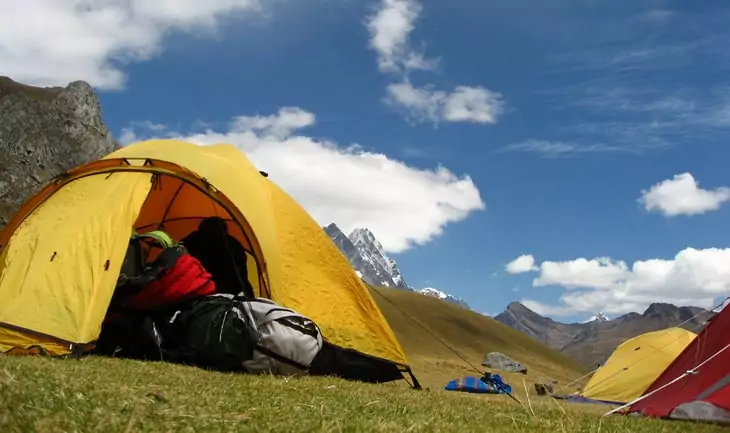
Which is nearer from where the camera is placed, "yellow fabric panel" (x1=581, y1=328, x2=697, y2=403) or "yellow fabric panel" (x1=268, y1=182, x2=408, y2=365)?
"yellow fabric panel" (x1=268, y1=182, x2=408, y2=365)

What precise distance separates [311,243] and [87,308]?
4984 mm

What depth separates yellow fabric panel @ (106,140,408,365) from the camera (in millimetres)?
13945

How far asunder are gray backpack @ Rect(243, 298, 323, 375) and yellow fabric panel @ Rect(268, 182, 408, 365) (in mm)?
1574

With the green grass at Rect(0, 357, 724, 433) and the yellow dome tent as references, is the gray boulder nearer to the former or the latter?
the yellow dome tent

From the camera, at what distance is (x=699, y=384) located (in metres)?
11.2

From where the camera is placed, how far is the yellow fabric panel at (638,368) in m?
24.6

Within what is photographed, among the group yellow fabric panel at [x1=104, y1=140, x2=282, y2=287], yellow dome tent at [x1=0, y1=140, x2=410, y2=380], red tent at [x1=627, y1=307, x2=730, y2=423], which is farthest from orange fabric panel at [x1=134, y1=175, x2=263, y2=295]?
red tent at [x1=627, y1=307, x2=730, y2=423]

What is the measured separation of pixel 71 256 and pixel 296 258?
4.35 m

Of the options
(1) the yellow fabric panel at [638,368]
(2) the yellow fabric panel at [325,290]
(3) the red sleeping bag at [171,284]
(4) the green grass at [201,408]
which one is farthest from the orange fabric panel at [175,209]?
(1) the yellow fabric panel at [638,368]

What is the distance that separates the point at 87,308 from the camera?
11438mm

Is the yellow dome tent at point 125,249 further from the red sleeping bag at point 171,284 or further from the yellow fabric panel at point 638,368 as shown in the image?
the yellow fabric panel at point 638,368

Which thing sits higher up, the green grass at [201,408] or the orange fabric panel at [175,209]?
the orange fabric panel at [175,209]

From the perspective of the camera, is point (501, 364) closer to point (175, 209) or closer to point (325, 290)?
point (175, 209)

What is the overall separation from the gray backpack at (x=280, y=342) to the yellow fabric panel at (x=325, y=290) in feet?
5.16
